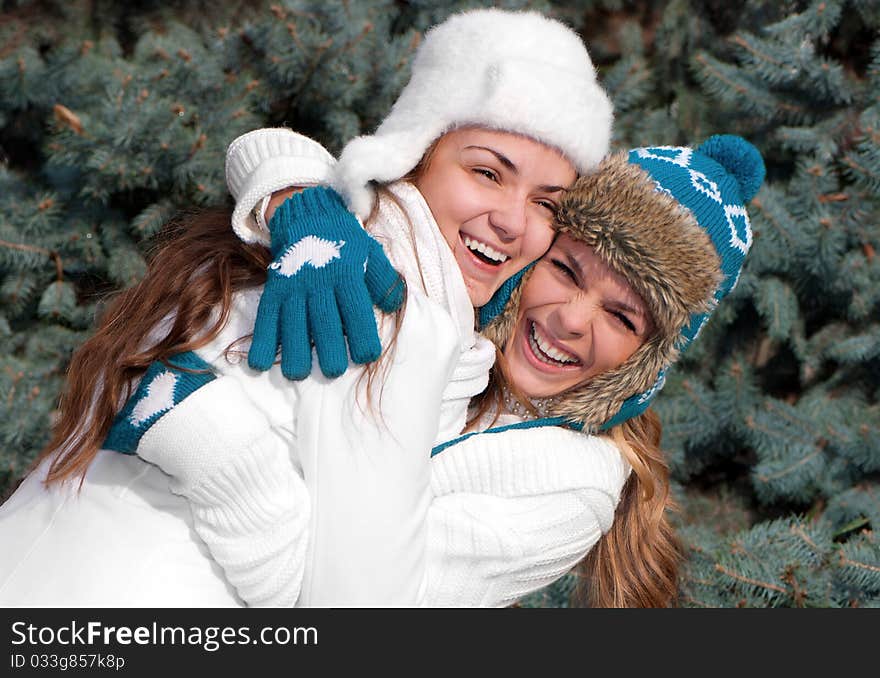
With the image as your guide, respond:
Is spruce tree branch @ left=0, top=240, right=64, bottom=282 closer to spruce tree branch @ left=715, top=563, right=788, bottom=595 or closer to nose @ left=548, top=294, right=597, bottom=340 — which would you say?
nose @ left=548, top=294, right=597, bottom=340

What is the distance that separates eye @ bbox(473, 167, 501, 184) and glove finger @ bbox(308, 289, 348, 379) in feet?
1.54

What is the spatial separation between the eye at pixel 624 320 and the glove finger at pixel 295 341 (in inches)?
30.1

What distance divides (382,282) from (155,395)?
0.43 meters

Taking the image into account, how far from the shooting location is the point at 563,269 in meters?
2.03

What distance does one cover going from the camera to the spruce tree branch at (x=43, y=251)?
290cm

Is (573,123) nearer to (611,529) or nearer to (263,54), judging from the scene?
(611,529)

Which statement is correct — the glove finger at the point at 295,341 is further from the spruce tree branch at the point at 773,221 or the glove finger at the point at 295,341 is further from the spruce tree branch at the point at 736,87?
the spruce tree branch at the point at 736,87

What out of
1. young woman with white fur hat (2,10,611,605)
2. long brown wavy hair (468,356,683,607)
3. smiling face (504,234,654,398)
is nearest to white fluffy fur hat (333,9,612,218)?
young woman with white fur hat (2,10,611,605)

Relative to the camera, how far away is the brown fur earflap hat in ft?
6.21

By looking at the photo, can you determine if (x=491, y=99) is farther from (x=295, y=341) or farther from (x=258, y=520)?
(x=258, y=520)

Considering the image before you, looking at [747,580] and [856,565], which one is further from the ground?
[856,565]

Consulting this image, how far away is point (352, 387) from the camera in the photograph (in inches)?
61.4

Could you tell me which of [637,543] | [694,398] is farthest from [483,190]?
[694,398]

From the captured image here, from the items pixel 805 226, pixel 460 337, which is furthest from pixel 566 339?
pixel 805 226
